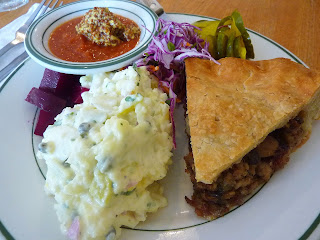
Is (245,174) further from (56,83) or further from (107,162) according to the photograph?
(56,83)

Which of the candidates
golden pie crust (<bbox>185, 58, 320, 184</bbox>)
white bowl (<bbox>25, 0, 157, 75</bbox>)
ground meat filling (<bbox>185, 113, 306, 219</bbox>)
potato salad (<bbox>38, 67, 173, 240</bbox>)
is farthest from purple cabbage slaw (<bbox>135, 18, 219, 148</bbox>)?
ground meat filling (<bbox>185, 113, 306, 219</bbox>)

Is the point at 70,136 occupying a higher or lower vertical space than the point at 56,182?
higher

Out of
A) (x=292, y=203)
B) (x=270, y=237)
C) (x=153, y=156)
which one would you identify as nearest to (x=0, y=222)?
(x=153, y=156)

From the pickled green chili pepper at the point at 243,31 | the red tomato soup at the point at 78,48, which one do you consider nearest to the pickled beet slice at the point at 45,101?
the red tomato soup at the point at 78,48

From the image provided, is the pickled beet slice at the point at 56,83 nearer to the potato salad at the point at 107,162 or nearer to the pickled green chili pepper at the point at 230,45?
the potato salad at the point at 107,162

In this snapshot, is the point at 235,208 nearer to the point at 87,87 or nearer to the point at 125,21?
the point at 87,87

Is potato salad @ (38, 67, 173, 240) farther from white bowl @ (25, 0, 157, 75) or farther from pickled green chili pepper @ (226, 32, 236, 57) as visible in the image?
pickled green chili pepper @ (226, 32, 236, 57)

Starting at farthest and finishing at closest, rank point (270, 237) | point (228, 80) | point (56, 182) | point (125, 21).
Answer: point (125, 21)
point (228, 80)
point (56, 182)
point (270, 237)

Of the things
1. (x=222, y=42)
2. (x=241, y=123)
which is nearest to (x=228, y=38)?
(x=222, y=42)
